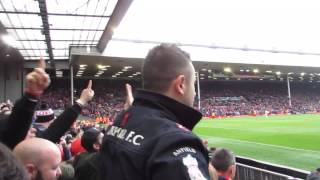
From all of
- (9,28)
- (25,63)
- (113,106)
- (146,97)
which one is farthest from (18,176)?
(113,106)

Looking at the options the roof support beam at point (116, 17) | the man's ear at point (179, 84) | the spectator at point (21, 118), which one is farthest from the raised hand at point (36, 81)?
the roof support beam at point (116, 17)

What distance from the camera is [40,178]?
2.03 metres

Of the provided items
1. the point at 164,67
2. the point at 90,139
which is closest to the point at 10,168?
the point at 164,67

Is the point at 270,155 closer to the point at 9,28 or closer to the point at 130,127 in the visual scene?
the point at 130,127

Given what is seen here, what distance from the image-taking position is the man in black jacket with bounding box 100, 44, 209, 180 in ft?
5.18

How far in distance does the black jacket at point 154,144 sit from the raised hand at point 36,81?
2.43ft

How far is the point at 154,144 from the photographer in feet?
5.48

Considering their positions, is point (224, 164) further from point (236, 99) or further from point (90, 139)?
point (236, 99)

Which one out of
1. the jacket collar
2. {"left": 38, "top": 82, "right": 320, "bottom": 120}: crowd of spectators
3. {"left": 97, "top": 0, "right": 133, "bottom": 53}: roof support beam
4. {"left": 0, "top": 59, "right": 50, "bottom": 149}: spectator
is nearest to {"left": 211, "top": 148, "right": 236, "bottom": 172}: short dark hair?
{"left": 0, "top": 59, "right": 50, "bottom": 149}: spectator

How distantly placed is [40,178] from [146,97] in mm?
669

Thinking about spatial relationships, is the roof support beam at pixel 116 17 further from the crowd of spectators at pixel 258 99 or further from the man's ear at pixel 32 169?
the crowd of spectators at pixel 258 99

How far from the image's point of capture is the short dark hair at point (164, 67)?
198 centimetres

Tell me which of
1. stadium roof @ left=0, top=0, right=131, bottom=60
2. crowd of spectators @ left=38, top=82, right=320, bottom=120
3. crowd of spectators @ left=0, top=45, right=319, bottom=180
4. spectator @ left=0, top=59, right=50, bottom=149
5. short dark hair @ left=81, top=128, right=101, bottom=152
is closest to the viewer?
crowd of spectators @ left=0, top=45, right=319, bottom=180

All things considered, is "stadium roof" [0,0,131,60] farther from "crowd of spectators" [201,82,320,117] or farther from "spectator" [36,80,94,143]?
"crowd of spectators" [201,82,320,117]
